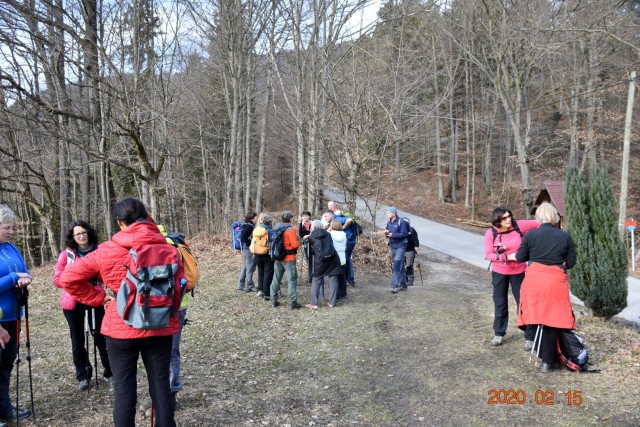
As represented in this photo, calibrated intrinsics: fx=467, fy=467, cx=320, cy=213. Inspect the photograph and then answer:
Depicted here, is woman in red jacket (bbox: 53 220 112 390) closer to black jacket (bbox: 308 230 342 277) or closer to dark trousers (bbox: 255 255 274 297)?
dark trousers (bbox: 255 255 274 297)

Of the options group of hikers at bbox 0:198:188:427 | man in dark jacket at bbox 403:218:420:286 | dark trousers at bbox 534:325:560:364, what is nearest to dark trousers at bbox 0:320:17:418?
group of hikers at bbox 0:198:188:427

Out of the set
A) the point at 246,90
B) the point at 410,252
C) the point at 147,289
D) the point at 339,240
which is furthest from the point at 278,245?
the point at 246,90

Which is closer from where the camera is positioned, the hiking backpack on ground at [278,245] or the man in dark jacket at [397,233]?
the hiking backpack on ground at [278,245]

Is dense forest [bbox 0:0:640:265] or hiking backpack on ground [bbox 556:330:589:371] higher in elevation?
dense forest [bbox 0:0:640:265]

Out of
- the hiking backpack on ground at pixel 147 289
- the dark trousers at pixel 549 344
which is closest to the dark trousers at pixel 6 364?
the hiking backpack on ground at pixel 147 289

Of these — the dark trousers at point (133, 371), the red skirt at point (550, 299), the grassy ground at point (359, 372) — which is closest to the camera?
the dark trousers at point (133, 371)

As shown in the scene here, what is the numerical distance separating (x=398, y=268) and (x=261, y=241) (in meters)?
2.97

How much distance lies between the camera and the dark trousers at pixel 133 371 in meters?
3.25

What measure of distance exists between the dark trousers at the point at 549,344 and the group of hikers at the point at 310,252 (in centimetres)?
402

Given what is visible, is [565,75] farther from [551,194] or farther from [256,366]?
[256,366]

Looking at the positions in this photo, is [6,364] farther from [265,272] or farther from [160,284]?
[265,272]

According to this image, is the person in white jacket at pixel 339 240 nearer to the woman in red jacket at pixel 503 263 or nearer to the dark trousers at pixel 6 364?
the woman in red jacket at pixel 503 263

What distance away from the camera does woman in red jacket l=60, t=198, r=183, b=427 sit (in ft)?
10.6

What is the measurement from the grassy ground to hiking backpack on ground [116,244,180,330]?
158 cm
